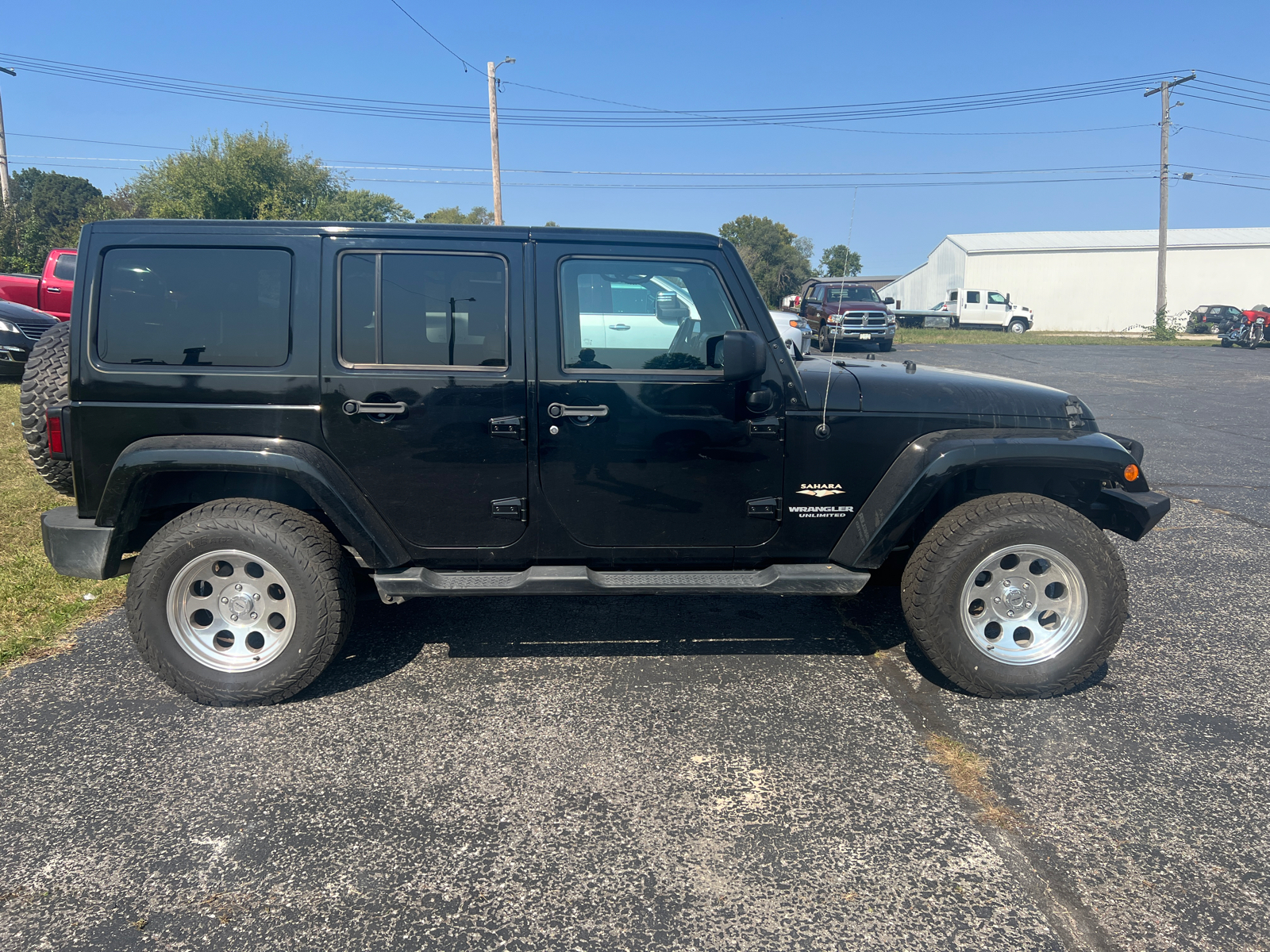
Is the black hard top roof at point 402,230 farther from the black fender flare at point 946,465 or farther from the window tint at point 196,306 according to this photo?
the black fender flare at point 946,465

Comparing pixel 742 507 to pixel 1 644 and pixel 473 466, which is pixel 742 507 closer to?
pixel 473 466

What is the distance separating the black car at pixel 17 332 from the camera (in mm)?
11445

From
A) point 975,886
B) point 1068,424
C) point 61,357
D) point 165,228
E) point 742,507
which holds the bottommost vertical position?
point 975,886

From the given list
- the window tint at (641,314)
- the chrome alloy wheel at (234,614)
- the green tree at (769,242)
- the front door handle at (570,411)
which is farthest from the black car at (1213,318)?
the chrome alloy wheel at (234,614)

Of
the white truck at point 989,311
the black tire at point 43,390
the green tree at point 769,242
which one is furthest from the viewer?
the green tree at point 769,242

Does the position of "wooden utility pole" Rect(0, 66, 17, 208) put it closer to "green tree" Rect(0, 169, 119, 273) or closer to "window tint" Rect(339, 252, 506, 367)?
"green tree" Rect(0, 169, 119, 273)

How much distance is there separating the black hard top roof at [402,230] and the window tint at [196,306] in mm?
97

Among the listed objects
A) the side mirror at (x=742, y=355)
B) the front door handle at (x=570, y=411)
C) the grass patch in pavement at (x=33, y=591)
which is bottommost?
the grass patch in pavement at (x=33, y=591)

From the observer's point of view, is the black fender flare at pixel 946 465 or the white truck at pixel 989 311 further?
the white truck at pixel 989 311

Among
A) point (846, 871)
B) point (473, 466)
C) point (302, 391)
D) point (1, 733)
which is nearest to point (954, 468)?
point (846, 871)

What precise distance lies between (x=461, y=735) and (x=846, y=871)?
1.57 meters

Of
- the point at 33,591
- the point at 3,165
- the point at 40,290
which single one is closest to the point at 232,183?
the point at 3,165

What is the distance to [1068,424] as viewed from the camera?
380cm

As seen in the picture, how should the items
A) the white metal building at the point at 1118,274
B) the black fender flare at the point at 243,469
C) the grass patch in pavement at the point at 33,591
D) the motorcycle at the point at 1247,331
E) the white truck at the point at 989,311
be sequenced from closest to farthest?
the black fender flare at the point at 243,469, the grass patch in pavement at the point at 33,591, the motorcycle at the point at 1247,331, the white truck at the point at 989,311, the white metal building at the point at 1118,274
